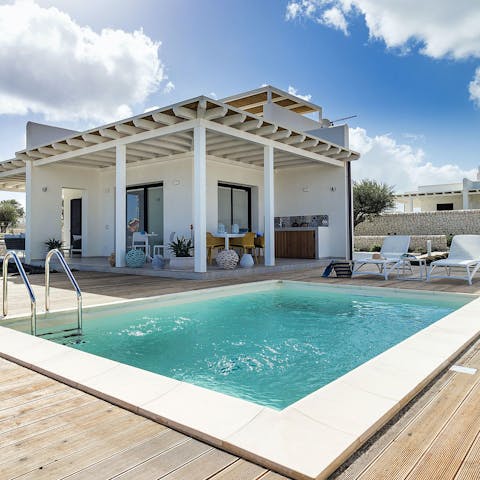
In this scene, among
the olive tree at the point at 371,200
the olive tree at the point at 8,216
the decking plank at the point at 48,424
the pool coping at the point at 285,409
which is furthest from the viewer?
the olive tree at the point at 8,216

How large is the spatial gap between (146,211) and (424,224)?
1575 cm

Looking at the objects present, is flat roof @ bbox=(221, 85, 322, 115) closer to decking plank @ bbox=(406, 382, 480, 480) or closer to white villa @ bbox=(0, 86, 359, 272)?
white villa @ bbox=(0, 86, 359, 272)

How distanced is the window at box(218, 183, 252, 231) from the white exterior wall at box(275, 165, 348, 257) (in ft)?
3.55

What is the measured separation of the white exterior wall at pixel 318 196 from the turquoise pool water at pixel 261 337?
614cm

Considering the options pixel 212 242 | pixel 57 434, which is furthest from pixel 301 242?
pixel 57 434

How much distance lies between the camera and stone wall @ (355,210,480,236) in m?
20.8

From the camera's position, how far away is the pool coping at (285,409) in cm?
164

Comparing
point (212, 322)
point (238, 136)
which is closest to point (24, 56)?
point (238, 136)

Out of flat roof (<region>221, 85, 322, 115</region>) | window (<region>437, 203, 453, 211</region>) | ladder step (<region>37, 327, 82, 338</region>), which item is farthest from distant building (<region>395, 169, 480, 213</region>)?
ladder step (<region>37, 327, 82, 338</region>)

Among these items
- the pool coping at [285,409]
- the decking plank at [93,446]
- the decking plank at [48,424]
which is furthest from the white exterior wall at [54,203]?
the decking plank at [93,446]

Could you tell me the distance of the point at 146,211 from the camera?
12469 millimetres

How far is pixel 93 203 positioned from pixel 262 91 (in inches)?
284

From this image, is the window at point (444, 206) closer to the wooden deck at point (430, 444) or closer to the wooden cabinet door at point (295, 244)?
the wooden cabinet door at point (295, 244)

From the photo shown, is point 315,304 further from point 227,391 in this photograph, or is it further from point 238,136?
point 238,136
